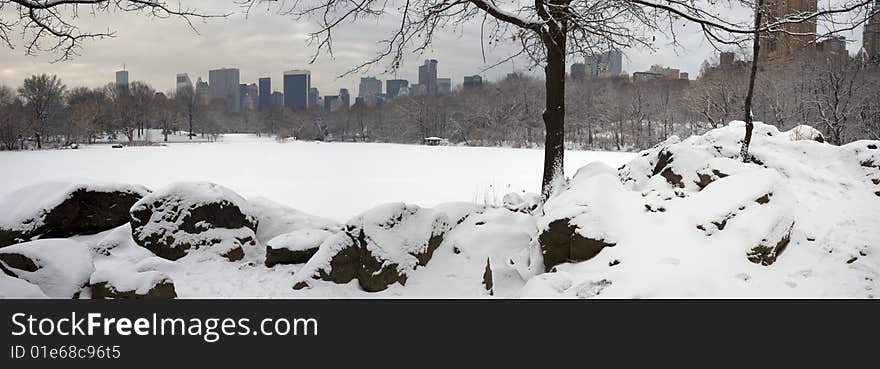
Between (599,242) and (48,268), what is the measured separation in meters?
5.19

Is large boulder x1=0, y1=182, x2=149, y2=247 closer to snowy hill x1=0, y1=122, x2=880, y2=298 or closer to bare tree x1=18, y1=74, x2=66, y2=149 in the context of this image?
snowy hill x1=0, y1=122, x2=880, y2=298

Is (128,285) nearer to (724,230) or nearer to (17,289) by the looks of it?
(17,289)

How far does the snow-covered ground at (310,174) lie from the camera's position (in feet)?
45.0

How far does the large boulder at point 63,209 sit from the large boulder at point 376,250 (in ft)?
Result: 12.1

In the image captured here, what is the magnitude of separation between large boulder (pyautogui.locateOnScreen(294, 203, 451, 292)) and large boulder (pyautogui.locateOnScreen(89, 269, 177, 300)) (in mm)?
1396

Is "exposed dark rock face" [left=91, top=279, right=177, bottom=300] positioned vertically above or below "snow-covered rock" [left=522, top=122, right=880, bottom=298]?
below

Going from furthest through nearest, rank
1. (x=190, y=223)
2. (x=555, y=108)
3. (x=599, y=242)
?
1. (x=555, y=108)
2. (x=190, y=223)
3. (x=599, y=242)

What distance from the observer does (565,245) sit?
18.2ft

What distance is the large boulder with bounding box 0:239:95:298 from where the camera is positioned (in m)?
4.92

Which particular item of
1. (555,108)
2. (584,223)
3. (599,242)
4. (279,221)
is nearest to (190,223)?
(279,221)

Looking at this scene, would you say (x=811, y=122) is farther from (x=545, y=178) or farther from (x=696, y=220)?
(x=696, y=220)

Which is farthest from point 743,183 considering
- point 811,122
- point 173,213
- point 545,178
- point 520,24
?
point 811,122

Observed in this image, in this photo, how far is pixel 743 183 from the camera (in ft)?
18.4

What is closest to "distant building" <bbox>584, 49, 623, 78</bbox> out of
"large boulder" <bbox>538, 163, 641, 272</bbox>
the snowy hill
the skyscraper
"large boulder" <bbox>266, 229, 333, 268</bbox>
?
the skyscraper
